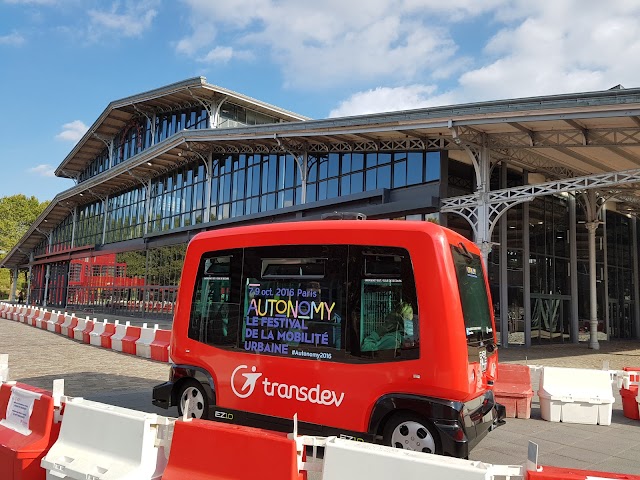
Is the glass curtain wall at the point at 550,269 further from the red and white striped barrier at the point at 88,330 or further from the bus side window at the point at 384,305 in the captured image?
the bus side window at the point at 384,305

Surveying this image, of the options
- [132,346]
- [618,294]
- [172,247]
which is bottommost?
[132,346]

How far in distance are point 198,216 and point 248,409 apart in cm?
2434

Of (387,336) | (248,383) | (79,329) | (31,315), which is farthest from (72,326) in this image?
(387,336)

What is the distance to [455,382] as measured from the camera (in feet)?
16.3

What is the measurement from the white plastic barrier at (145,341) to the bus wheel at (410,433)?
33.6ft

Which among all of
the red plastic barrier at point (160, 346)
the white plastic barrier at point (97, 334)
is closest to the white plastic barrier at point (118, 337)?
the white plastic barrier at point (97, 334)

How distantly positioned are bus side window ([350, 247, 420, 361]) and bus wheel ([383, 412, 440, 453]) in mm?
615

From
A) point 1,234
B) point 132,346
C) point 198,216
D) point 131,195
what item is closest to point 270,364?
point 132,346

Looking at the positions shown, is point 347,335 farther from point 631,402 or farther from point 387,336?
point 631,402

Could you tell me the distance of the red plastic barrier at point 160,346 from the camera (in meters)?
13.5

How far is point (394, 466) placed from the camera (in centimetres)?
301

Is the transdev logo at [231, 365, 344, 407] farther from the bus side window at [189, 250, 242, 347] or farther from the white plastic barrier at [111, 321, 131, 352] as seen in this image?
the white plastic barrier at [111, 321, 131, 352]

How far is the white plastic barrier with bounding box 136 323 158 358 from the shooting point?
1408 centimetres

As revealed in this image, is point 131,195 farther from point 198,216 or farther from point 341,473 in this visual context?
point 341,473
